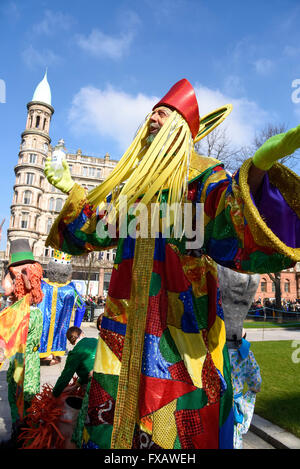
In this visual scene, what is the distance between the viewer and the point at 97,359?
1626 millimetres

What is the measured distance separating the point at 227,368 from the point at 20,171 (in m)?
43.7

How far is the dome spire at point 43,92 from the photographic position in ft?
115

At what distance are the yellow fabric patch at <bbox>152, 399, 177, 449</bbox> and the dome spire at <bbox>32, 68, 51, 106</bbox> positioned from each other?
38098mm

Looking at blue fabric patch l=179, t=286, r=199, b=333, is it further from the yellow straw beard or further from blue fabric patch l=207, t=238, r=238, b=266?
the yellow straw beard

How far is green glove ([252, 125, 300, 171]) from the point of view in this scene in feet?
3.38

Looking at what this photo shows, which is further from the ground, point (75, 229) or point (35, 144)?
point (35, 144)

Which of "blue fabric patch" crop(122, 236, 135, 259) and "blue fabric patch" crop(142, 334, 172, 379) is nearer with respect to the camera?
"blue fabric patch" crop(142, 334, 172, 379)

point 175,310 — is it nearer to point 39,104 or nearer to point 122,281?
point 122,281

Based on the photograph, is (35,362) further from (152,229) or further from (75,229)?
(152,229)

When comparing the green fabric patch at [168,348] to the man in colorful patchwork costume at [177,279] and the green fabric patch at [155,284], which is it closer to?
the man in colorful patchwork costume at [177,279]

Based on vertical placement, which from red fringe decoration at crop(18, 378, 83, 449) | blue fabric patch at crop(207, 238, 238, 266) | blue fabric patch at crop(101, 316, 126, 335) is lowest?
red fringe decoration at crop(18, 378, 83, 449)

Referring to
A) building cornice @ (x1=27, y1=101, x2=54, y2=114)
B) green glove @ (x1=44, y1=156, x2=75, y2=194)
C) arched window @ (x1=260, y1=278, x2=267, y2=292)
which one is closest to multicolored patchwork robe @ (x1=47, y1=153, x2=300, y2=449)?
green glove @ (x1=44, y1=156, x2=75, y2=194)

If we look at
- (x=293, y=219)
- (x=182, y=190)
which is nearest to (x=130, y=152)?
(x=182, y=190)

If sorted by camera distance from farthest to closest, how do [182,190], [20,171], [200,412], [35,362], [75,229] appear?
[20,171] → [35,362] → [75,229] → [182,190] → [200,412]
